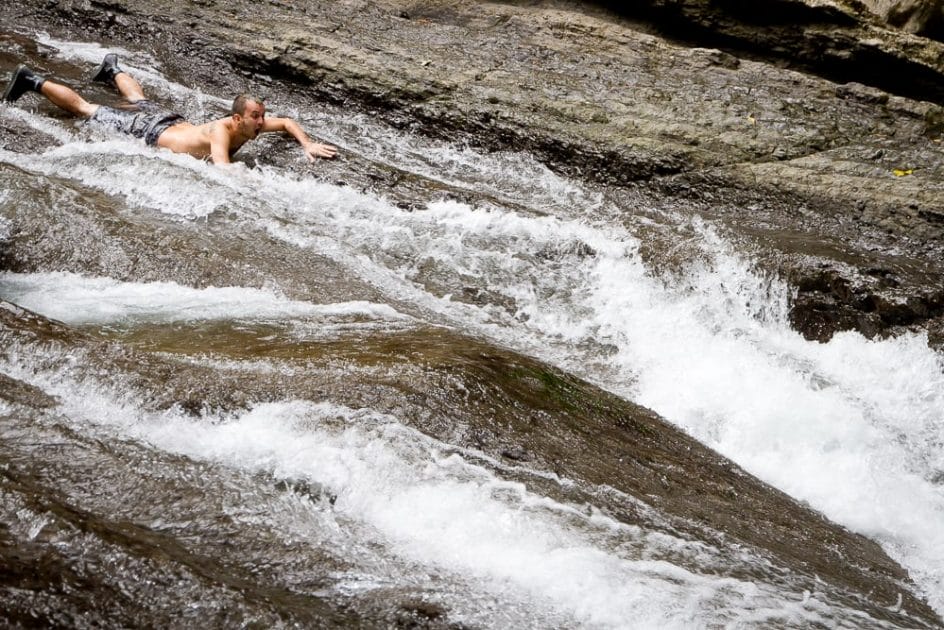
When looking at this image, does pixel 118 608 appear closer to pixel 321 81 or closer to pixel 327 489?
pixel 327 489

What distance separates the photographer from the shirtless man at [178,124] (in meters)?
7.40

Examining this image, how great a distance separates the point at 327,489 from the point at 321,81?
6.83 m

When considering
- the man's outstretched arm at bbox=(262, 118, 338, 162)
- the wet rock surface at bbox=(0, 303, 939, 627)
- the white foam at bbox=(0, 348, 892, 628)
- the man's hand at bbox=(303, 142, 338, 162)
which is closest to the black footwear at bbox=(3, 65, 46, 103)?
the man's outstretched arm at bbox=(262, 118, 338, 162)

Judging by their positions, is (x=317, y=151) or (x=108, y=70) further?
(x=108, y=70)

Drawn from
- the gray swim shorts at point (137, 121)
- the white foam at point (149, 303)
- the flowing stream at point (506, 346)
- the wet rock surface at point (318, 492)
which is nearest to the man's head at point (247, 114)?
the flowing stream at point (506, 346)

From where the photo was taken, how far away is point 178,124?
779 cm

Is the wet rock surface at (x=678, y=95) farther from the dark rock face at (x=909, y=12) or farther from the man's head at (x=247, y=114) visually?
the man's head at (x=247, y=114)

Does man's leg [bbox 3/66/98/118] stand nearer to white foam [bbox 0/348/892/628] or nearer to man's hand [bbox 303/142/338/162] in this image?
man's hand [bbox 303/142/338/162]

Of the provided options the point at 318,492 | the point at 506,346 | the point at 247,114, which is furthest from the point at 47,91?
the point at 318,492

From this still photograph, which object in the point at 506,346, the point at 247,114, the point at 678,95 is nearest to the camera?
the point at 506,346

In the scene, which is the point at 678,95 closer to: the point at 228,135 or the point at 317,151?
the point at 317,151

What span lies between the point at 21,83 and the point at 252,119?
7.92 feet

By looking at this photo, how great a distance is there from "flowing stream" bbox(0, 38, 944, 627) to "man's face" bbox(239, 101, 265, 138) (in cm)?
28

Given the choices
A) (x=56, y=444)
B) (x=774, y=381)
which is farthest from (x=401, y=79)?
(x=56, y=444)
